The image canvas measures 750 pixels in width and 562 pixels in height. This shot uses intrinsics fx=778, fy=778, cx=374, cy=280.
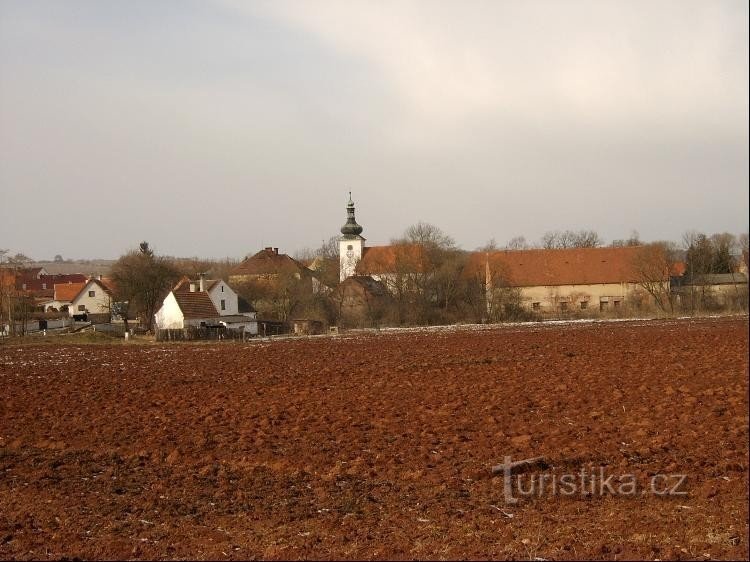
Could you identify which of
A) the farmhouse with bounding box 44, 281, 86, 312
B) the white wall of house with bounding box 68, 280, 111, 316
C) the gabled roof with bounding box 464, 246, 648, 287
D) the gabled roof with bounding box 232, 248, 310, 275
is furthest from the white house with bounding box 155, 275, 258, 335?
the farmhouse with bounding box 44, 281, 86, 312

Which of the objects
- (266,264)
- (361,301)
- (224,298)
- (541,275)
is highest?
(266,264)

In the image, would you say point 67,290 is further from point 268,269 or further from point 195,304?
point 195,304

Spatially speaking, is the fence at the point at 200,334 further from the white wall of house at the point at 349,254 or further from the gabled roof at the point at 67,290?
the gabled roof at the point at 67,290

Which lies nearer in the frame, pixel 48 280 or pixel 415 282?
pixel 415 282

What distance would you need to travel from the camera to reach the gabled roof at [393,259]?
44.3 meters

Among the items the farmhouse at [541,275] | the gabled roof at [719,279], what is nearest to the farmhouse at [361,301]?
the farmhouse at [541,275]

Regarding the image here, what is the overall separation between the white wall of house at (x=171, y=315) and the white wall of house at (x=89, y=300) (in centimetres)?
2277

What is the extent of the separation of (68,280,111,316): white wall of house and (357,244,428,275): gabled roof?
86.2 feet

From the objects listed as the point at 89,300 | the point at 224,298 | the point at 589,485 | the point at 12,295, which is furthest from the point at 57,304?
the point at 589,485

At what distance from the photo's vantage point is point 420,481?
9016 millimetres

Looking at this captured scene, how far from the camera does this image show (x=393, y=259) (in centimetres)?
5412

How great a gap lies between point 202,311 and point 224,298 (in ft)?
15.7

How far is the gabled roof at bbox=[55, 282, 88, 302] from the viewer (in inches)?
3030

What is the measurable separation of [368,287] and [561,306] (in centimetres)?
2121
